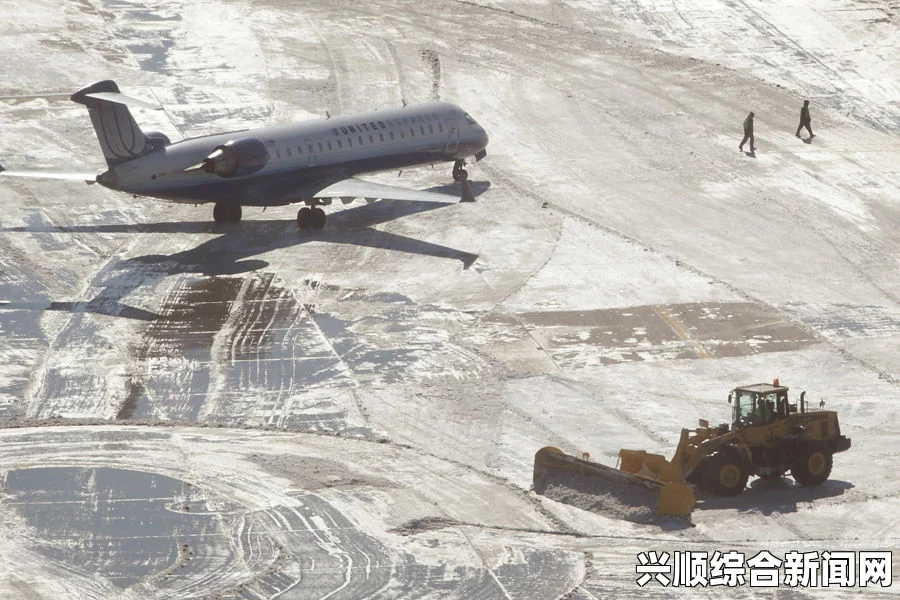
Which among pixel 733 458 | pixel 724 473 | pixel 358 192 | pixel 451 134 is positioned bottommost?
pixel 358 192

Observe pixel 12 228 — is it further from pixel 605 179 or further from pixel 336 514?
pixel 336 514

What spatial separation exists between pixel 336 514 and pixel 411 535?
67.6 inches

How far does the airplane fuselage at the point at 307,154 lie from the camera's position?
47125 mm

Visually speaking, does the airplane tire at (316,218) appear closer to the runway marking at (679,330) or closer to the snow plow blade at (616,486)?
the runway marking at (679,330)

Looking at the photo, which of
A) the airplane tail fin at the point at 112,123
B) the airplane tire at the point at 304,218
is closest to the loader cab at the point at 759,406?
the airplane tire at the point at 304,218

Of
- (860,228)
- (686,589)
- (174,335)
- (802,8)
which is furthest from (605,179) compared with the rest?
(686,589)

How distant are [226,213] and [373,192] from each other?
5.41m

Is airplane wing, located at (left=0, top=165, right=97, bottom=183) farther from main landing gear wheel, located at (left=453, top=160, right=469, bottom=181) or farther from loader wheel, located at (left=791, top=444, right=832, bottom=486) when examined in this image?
loader wheel, located at (left=791, top=444, right=832, bottom=486)

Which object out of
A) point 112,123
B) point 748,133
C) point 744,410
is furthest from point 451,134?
point 744,410

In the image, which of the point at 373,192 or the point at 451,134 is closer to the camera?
the point at 373,192

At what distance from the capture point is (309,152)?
50.6 metres

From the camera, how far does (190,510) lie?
1092 inches

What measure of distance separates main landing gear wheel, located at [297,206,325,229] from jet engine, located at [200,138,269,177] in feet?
7.94

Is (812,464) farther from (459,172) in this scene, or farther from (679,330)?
(459,172)
